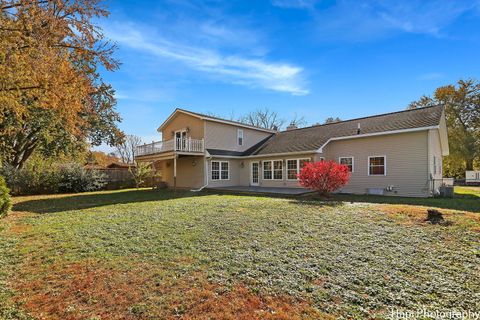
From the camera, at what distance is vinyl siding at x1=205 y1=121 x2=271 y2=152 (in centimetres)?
1864

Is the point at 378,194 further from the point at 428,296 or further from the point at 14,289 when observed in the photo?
the point at 14,289

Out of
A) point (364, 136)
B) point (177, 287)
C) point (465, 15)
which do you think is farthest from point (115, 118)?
A: point (465, 15)

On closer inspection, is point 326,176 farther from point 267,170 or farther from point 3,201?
point 3,201

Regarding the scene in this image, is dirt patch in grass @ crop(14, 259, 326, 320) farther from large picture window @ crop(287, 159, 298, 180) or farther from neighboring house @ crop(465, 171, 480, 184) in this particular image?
neighboring house @ crop(465, 171, 480, 184)

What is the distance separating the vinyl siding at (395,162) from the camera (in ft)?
42.1

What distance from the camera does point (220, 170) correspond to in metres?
19.1

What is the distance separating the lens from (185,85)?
1897cm

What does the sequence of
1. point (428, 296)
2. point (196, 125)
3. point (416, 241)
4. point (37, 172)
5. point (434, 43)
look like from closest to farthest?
point (428, 296) → point (416, 241) → point (434, 43) → point (37, 172) → point (196, 125)

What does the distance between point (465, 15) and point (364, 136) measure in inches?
273

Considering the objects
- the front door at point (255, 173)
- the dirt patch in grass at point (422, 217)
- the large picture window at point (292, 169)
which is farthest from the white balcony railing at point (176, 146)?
the dirt patch in grass at point (422, 217)

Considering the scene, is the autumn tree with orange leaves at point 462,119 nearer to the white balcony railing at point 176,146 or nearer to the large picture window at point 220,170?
the large picture window at point 220,170

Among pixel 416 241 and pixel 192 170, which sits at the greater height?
pixel 192 170

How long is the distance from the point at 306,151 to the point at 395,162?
475 cm

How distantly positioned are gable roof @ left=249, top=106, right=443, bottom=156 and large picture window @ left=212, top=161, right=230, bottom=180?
2.36 m
